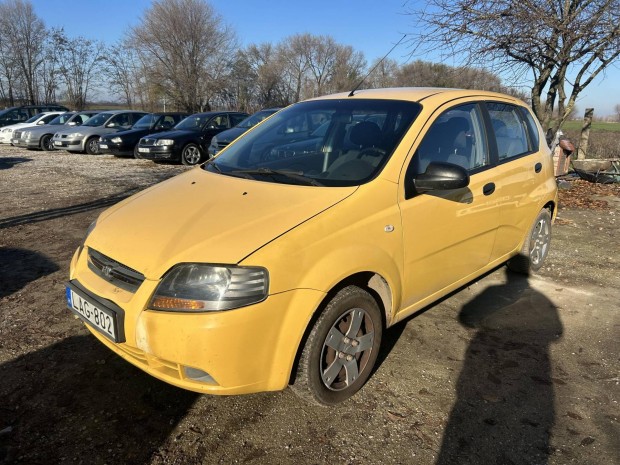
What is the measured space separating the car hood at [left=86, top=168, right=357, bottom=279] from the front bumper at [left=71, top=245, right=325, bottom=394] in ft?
0.69

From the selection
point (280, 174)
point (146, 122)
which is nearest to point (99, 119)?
point (146, 122)

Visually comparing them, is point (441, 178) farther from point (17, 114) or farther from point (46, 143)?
point (17, 114)

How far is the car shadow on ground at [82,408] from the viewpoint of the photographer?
2.25m

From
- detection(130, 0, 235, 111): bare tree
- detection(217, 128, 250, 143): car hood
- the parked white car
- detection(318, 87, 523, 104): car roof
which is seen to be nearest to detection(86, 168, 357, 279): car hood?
detection(318, 87, 523, 104): car roof

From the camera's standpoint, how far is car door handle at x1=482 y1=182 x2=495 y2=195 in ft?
11.1

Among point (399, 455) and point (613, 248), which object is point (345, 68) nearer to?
point (613, 248)

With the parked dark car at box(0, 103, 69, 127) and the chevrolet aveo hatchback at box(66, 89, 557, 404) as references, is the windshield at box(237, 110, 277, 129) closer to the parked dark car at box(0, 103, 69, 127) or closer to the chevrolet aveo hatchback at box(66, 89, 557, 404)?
the chevrolet aveo hatchback at box(66, 89, 557, 404)

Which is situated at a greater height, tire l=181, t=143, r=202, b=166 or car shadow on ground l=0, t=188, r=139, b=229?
tire l=181, t=143, r=202, b=166

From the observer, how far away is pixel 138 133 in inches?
595

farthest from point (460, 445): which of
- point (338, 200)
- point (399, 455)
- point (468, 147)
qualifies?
point (468, 147)

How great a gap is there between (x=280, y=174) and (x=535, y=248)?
10.2ft

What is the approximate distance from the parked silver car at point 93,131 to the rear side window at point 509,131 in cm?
1515

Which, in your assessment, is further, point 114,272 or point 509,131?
point 509,131

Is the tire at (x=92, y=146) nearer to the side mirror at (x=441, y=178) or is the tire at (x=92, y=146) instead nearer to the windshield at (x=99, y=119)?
the windshield at (x=99, y=119)
